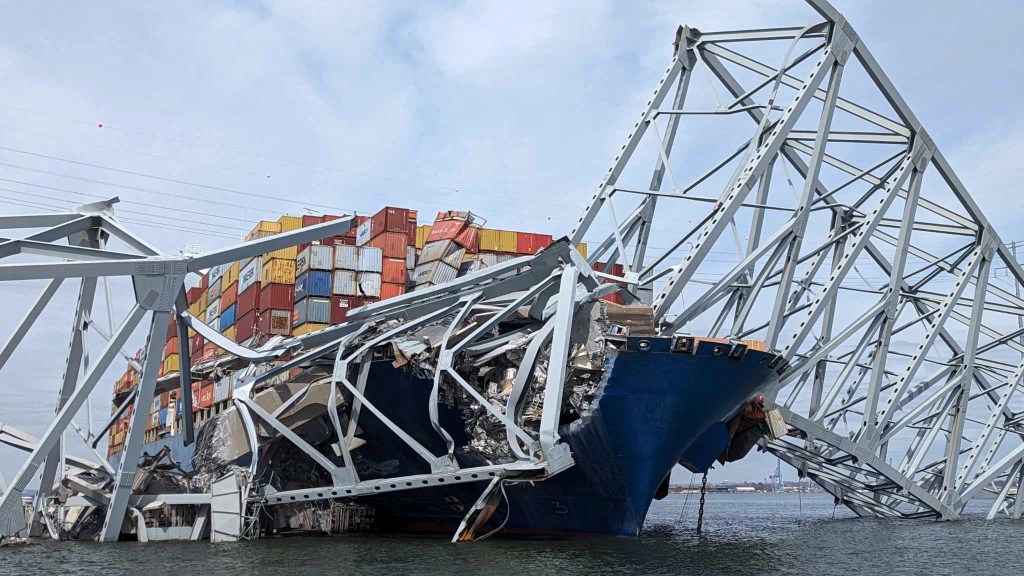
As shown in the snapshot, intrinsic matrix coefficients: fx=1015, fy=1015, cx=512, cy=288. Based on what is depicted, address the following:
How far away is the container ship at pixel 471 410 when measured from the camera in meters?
29.6

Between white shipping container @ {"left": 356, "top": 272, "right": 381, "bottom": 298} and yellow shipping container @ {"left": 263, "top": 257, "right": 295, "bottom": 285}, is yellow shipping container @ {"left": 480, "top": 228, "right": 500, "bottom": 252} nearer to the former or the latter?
white shipping container @ {"left": 356, "top": 272, "right": 381, "bottom": 298}

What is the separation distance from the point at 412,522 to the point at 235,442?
734cm

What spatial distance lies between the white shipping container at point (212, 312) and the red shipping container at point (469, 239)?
59.3 feet

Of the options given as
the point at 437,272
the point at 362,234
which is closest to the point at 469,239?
the point at 437,272

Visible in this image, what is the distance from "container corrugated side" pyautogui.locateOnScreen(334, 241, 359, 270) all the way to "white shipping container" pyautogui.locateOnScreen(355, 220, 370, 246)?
2.09 meters

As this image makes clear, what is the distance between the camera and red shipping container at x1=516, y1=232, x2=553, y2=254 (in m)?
48.8

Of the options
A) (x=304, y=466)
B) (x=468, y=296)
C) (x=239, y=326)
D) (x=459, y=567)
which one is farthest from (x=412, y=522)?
(x=239, y=326)

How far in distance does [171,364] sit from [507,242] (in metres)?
22.8

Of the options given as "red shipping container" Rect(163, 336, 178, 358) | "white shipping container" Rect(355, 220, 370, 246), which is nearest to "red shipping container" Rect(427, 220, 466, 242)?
"white shipping container" Rect(355, 220, 370, 246)

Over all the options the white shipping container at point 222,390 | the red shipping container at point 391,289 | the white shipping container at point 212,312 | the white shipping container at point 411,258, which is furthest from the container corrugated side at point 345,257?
the white shipping container at point 212,312

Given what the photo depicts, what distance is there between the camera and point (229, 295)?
54.4 meters

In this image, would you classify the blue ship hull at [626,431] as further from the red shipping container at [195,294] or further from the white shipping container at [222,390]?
the red shipping container at [195,294]

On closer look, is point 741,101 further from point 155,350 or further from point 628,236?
point 155,350

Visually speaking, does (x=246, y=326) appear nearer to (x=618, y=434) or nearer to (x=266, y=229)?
Answer: (x=266, y=229)
